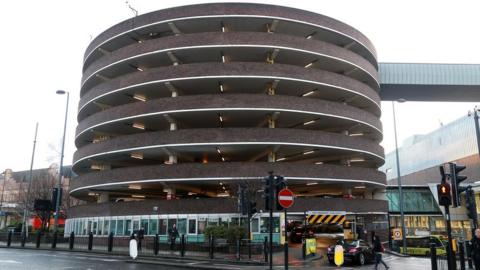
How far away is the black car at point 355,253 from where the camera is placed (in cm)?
2267

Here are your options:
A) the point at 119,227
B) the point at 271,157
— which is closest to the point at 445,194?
the point at 271,157

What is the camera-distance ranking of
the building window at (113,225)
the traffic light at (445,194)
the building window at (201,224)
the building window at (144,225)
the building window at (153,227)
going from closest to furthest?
the traffic light at (445,194) < the building window at (201,224) < the building window at (153,227) < the building window at (144,225) < the building window at (113,225)

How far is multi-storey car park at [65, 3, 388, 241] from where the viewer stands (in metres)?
34.8

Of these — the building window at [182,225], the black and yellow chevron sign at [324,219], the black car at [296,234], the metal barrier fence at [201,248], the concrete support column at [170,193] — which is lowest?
the metal barrier fence at [201,248]

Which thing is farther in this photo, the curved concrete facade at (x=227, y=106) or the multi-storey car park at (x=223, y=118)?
the curved concrete facade at (x=227, y=106)

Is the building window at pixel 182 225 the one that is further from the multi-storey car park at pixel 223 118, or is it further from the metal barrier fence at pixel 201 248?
the metal barrier fence at pixel 201 248

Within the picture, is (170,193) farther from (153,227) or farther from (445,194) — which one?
(445,194)

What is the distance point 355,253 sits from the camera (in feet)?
75.6

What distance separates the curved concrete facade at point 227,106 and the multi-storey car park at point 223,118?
3.8 inches

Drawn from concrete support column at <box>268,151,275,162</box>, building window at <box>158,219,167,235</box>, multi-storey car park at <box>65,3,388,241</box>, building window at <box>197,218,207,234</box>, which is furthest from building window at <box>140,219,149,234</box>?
concrete support column at <box>268,151,275,162</box>

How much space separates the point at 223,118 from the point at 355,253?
64.5 ft

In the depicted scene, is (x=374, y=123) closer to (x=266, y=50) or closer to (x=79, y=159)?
(x=266, y=50)

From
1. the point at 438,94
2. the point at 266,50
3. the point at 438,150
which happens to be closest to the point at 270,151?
the point at 266,50

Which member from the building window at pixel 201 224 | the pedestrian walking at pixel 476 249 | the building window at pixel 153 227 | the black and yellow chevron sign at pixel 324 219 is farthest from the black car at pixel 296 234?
the pedestrian walking at pixel 476 249
